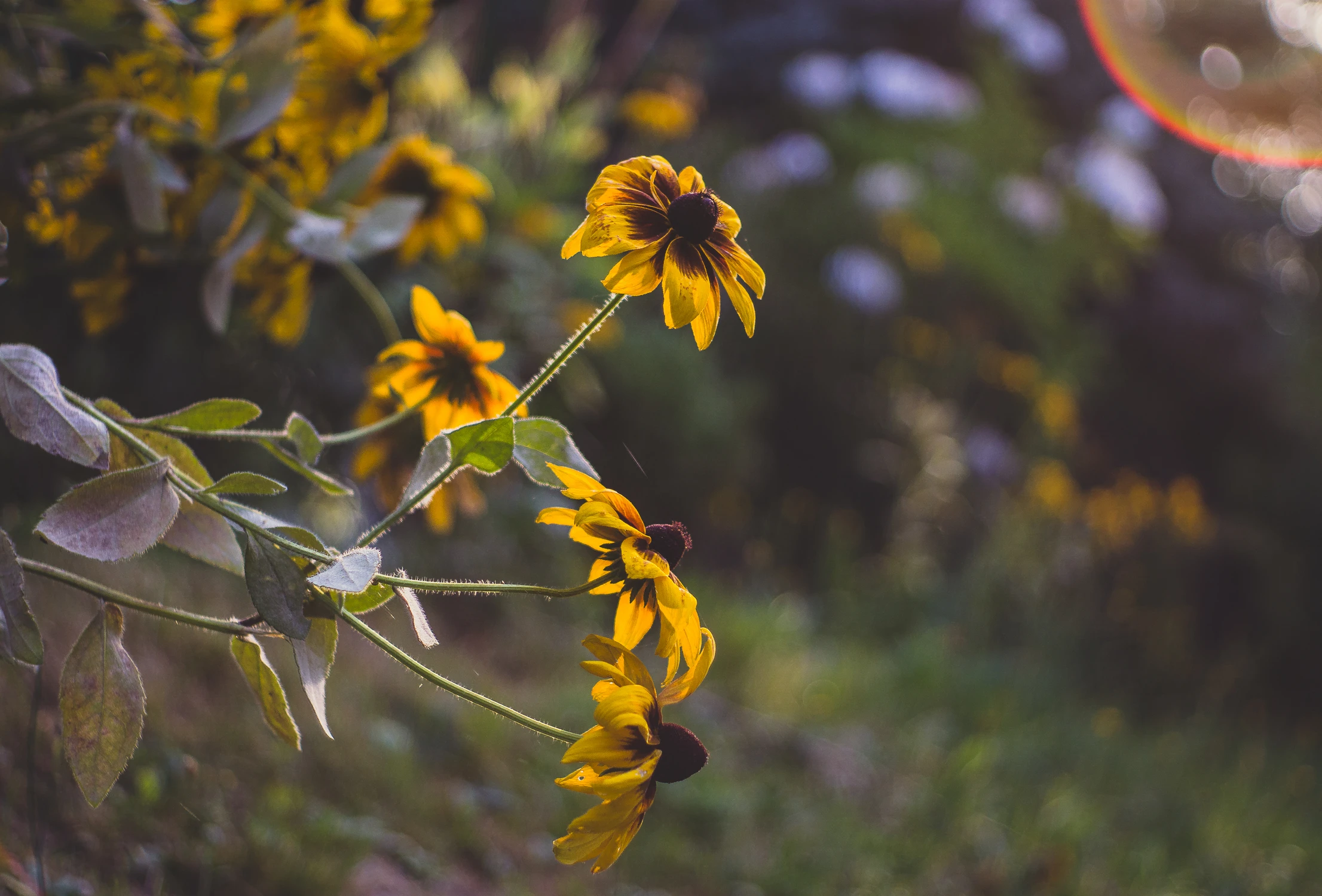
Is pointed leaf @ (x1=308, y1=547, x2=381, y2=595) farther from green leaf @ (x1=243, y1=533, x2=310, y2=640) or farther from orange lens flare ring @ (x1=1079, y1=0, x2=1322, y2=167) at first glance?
orange lens flare ring @ (x1=1079, y1=0, x2=1322, y2=167)

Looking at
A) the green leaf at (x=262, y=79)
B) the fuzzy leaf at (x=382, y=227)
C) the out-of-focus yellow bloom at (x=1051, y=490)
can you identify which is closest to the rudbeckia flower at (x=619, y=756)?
the fuzzy leaf at (x=382, y=227)

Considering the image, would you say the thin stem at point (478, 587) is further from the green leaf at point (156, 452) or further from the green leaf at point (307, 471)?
→ the green leaf at point (156, 452)

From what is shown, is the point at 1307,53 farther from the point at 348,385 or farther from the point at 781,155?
the point at 348,385

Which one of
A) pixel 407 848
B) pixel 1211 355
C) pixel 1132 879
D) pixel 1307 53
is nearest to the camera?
pixel 407 848

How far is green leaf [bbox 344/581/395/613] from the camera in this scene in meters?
0.63

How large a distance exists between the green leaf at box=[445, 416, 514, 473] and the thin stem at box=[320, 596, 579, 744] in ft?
0.38

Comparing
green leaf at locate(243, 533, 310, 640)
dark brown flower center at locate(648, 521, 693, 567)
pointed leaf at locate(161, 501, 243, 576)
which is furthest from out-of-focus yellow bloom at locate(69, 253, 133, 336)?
dark brown flower center at locate(648, 521, 693, 567)

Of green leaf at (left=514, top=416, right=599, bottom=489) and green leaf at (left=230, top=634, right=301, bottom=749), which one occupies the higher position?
green leaf at (left=514, top=416, right=599, bottom=489)

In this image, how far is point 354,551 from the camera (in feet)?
1.95

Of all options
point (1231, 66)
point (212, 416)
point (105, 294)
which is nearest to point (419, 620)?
point (212, 416)

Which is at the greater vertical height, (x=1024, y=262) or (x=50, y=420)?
(x=50, y=420)

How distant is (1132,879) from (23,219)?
8.46 ft

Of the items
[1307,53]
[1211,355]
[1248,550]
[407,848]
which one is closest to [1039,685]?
[1248,550]

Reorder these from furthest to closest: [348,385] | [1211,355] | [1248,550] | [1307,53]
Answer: [1307,53], [1211,355], [1248,550], [348,385]
